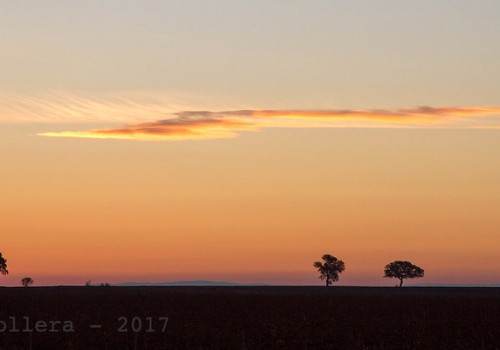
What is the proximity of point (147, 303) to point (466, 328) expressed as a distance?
4436 centimetres

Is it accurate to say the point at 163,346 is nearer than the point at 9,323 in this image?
Yes

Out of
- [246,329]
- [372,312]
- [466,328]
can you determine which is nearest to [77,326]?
[246,329]

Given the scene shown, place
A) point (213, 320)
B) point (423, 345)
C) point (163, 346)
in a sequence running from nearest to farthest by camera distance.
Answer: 1. point (163, 346)
2. point (423, 345)
3. point (213, 320)

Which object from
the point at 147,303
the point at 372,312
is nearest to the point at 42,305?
the point at 147,303

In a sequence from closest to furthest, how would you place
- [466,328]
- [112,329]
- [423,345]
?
[423,345], [112,329], [466,328]

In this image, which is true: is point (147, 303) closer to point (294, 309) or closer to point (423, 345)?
point (294, 309)

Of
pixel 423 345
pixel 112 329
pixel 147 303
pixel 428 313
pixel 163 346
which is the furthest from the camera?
pixel 147 303

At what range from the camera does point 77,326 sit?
66312 millimetres

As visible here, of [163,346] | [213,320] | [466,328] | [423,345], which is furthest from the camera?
[213,320]

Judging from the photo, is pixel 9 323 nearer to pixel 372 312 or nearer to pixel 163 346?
pixel 163 346

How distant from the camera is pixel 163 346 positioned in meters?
54.1

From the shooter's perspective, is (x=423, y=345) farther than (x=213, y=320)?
No

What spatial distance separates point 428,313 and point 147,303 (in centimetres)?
3163

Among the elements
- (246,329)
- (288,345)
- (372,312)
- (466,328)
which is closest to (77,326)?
(246,329)
